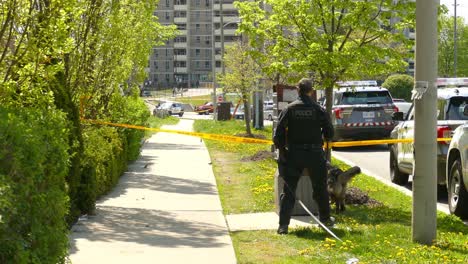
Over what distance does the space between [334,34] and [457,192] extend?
298 cm

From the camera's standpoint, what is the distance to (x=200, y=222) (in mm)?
9977

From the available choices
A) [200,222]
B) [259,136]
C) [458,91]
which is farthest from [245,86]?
[200,222]

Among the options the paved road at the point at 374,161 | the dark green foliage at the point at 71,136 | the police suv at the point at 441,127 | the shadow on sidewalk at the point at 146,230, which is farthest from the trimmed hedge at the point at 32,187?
the paved road at the point at 374,161

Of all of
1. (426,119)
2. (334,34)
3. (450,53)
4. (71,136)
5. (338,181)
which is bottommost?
(338,181)

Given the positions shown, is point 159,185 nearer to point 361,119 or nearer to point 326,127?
point 326,127

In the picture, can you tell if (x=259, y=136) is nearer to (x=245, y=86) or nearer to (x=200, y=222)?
(x=245, y=86)

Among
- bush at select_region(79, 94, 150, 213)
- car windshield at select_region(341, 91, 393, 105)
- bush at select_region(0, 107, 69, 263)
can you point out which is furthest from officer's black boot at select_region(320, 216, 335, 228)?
car windshield at select_region(341, 91, 393, 105)

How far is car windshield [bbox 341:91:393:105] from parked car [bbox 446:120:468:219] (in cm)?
1142

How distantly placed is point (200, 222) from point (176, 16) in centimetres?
10557

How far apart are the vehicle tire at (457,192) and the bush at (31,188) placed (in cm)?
570

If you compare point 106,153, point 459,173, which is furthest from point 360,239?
point 106,153

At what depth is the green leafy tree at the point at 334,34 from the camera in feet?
36.1

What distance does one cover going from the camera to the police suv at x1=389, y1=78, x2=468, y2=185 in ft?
38.5

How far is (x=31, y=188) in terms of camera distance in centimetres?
479
